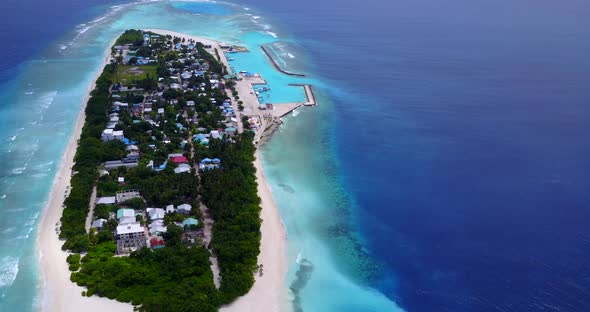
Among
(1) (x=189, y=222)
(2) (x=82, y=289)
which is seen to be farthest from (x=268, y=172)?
(2) (x=82, y=289)

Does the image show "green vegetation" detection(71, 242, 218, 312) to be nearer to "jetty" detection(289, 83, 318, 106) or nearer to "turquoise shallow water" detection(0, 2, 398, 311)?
"turquoise shallow water" detection(0, 2, 398, 311)

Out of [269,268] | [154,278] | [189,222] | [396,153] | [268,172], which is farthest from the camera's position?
[396,153]

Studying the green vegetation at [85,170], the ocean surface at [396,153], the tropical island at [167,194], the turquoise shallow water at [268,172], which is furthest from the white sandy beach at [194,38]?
the green vegetation at [85,170]

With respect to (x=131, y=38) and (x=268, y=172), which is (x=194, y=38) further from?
(x=268, y=172)

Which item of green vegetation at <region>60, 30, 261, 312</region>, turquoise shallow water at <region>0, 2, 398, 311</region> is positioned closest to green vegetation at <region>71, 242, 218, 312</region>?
green vegetation at <region>60, 30, 261, 312</region>

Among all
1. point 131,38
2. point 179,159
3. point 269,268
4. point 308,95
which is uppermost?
point 131,38

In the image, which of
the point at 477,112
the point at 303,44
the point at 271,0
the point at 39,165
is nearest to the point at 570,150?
the point at 477,112

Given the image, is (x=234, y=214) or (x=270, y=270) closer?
(x=270, y=270)
